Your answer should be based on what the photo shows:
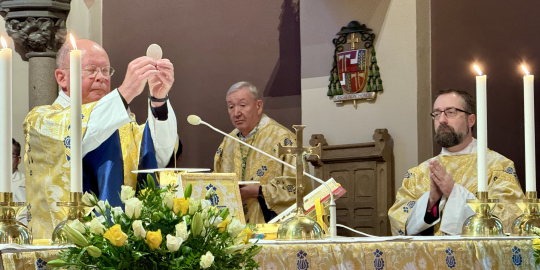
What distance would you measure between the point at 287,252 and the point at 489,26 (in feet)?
10.7

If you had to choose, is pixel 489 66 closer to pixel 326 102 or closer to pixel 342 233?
pixel 326 102

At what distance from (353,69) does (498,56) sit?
1.05 metres

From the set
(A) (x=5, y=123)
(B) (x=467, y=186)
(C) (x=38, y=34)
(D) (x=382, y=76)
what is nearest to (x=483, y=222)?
(A) (x=5, y=123)

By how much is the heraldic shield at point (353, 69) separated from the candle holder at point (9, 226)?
3.64 m

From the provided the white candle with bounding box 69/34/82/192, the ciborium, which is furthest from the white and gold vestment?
the white candle with bounding box 69/34/82/192

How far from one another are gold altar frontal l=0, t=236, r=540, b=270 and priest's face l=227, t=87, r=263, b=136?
332 cm

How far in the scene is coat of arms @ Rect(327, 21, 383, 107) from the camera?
5.38 meters

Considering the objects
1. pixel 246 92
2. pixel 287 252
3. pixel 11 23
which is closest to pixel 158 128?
pixel 287 252

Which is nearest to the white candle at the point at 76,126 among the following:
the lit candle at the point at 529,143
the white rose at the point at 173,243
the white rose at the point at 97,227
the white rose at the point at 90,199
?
the white rose at the point at 90,199

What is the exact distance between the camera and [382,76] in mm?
5355

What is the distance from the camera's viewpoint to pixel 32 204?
346 cm

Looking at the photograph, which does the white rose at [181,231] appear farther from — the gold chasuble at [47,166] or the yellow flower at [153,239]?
the gold chasuble at [47,166]

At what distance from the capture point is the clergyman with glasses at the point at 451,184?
3721mm

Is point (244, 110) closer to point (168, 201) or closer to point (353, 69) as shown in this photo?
point (353, 69)
